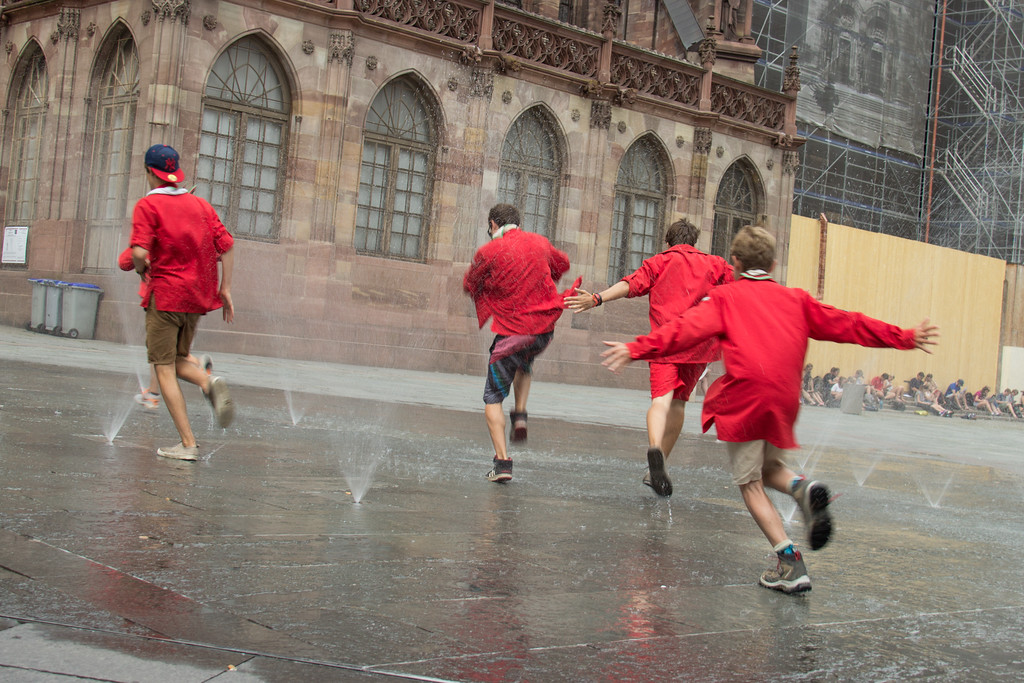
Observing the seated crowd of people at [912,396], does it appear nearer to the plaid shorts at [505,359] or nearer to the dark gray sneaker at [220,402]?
the plaid shorts at [505,359]

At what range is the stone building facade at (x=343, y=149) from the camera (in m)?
19.6

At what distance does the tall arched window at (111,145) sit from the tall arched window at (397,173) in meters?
4.22

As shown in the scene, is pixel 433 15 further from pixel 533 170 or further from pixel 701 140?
pixel 701 140

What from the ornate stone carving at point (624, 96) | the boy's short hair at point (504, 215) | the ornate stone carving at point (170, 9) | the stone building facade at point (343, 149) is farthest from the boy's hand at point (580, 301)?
the ornate stone carving at point (624, 96)

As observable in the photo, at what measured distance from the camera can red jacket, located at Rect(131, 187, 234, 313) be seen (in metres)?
6.59

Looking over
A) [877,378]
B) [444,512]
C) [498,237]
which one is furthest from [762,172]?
[444,512]

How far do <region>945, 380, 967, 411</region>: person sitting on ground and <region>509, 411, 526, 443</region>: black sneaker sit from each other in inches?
1075

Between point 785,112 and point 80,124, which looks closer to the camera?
point 80,124

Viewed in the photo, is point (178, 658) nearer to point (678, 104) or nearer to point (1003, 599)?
point (1003, 599)

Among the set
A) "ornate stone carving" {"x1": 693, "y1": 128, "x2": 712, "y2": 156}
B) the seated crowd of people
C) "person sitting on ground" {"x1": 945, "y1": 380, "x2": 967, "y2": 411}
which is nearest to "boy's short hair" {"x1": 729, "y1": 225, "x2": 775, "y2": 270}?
"ornate stone carving" {"x1": 693, "y1": 128, "x2": 712, "y2": 156}

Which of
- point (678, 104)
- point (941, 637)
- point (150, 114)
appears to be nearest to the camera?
point (941, 637)

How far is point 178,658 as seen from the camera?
289cm

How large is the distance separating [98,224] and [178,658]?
1876cm

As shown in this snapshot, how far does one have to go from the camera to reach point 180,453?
6.58m
